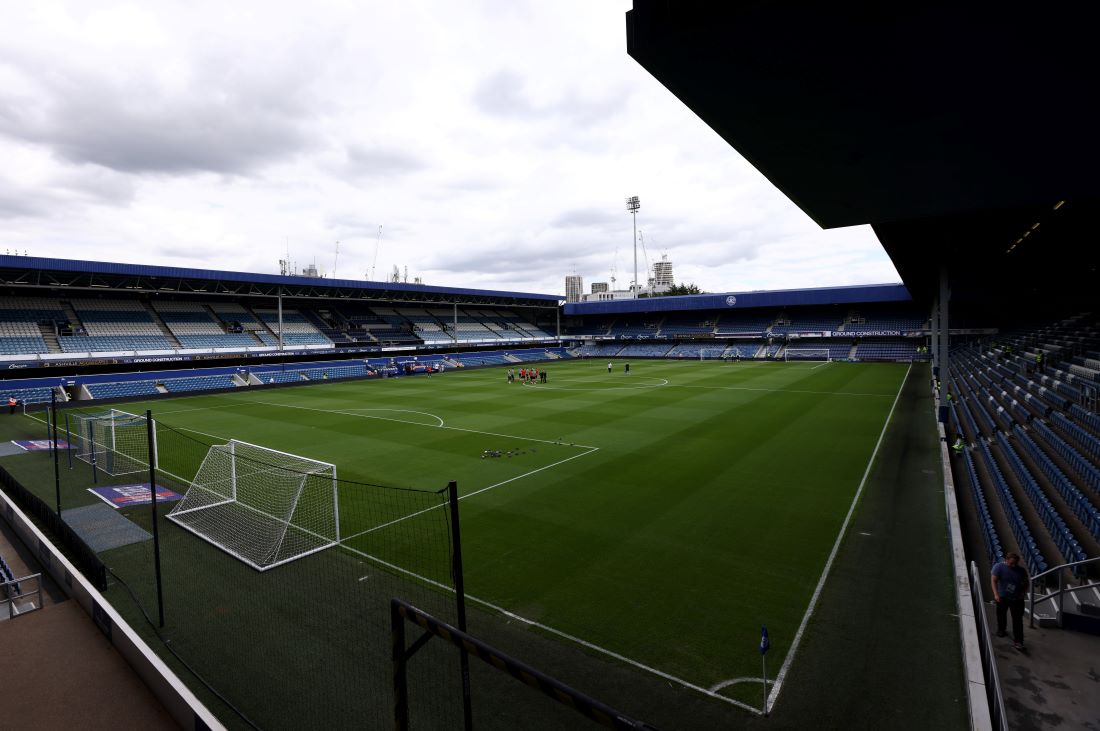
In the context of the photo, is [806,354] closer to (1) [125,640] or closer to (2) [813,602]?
(2) [813,602]

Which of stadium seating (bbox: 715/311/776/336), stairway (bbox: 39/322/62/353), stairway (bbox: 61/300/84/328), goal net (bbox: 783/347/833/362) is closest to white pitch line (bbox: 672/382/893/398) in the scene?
goal net (bbox: 783/347/833/362)

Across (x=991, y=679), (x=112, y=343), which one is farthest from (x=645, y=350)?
(x=991, y=679)

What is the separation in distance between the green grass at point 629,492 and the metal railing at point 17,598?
11.7 feet

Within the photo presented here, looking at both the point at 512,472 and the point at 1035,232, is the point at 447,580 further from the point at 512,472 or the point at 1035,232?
the point at 1035,232

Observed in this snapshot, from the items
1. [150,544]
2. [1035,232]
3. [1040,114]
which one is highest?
[1035,232]

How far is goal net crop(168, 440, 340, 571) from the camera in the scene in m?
10.9

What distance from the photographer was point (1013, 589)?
6781 millimetres

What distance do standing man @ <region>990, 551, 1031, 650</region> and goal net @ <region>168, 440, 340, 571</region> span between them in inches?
422

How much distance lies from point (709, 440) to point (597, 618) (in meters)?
13.0

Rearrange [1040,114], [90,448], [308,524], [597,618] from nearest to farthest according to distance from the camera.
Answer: [1040,114]
[597,618]
[308,524]
[90,448]

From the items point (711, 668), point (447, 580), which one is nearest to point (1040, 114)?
point (711, 668)

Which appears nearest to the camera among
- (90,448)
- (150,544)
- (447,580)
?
(447,580)

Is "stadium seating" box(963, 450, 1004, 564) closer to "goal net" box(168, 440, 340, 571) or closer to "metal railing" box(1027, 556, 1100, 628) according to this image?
Answer: "metal railing" box(1027, 556, 1100, 628)

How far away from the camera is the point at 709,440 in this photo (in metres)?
19.8
